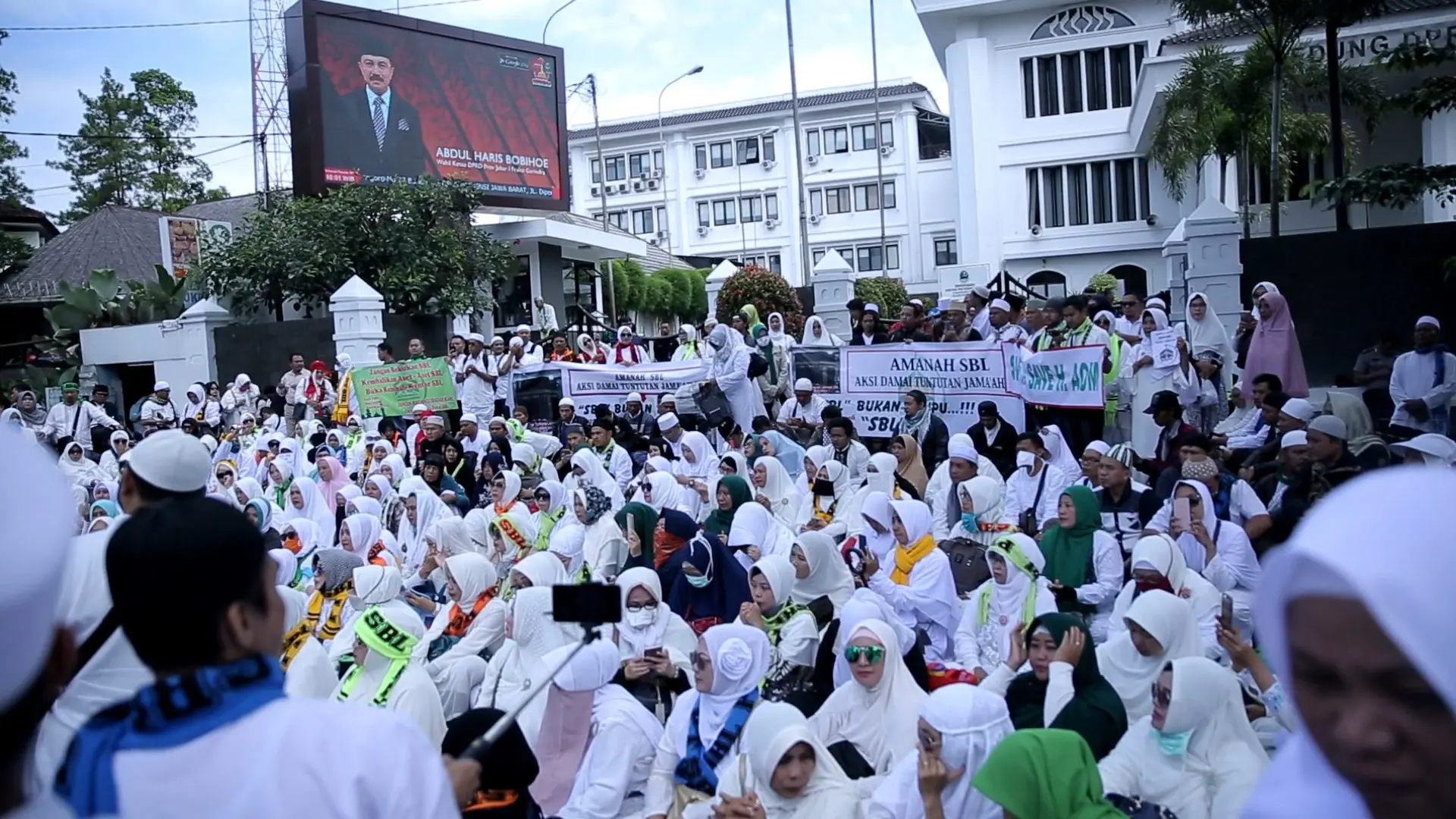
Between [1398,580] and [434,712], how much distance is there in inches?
171

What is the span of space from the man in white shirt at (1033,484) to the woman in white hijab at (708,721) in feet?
11.6

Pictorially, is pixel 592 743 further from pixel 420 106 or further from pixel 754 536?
pixel 420 106

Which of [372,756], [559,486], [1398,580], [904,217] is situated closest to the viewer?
[1398,580]

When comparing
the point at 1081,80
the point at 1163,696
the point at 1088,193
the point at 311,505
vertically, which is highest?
the point at 1081,80

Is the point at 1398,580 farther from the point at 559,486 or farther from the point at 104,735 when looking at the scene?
the point at 559,486

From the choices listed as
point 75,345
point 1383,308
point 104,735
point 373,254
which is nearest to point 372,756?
point 104,735

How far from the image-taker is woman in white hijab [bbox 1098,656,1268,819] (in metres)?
3.99

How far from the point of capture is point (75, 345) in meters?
21.6

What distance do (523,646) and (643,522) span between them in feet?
7.73

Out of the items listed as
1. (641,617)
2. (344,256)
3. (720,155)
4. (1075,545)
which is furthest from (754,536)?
(720,155)

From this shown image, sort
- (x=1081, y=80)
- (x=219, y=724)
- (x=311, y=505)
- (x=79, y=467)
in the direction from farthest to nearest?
(x=1081, y=80) < (x=79, y=467) < (x=311, y=505) < (x=219, y=724)

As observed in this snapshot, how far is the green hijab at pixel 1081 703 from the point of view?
4.38 metres

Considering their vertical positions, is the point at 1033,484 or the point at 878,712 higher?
the point at 1033,484

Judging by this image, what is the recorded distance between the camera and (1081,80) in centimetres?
2997
